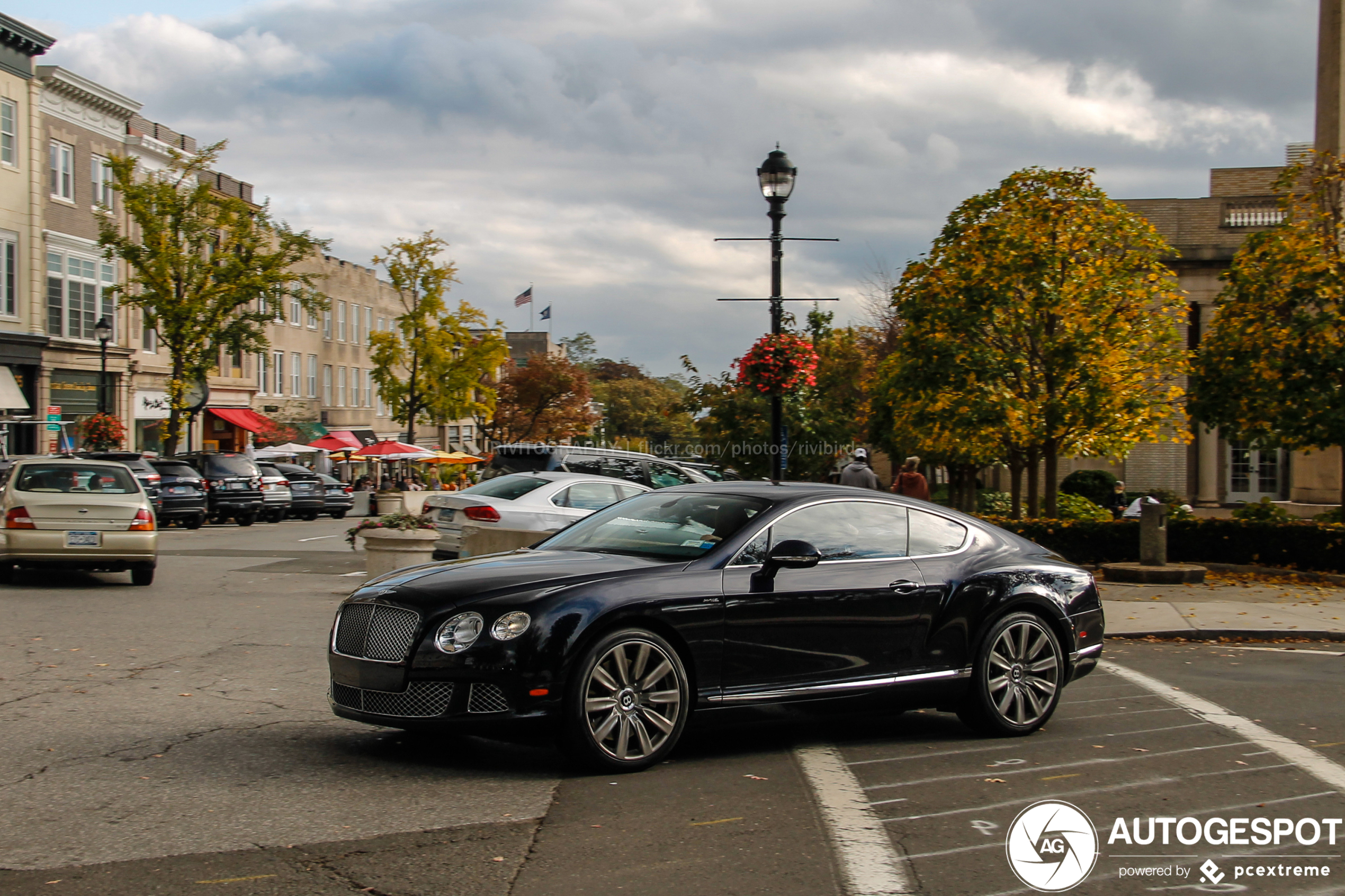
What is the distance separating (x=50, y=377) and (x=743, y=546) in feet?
128

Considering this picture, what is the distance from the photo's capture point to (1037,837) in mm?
5395

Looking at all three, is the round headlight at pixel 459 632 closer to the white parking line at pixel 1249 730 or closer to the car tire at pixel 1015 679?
the car tire at pixel 1015 679

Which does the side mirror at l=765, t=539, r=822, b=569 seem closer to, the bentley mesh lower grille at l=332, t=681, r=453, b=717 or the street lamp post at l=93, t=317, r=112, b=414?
the bentley mesh lower grille at l=332, t=681, r=453, b=717

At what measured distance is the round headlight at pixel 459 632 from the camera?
614 centimetres

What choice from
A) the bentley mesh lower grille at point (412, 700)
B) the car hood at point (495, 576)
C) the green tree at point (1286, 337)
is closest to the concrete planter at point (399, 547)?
the car hood at point (495, 576)

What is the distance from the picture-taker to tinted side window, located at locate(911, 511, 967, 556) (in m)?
7.59

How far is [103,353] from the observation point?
3862cm

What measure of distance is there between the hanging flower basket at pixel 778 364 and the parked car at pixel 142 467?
13.3 m

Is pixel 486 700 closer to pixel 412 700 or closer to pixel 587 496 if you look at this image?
pixel 412 700

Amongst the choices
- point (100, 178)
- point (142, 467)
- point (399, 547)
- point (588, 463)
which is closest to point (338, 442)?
point (100, 178)

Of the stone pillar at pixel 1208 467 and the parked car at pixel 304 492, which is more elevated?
the stone pillar at pixel 1208 467

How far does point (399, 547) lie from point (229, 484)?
792 inches

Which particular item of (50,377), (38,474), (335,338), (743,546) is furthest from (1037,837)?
(335,338)

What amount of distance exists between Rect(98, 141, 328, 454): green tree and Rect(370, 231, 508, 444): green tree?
20012mm
